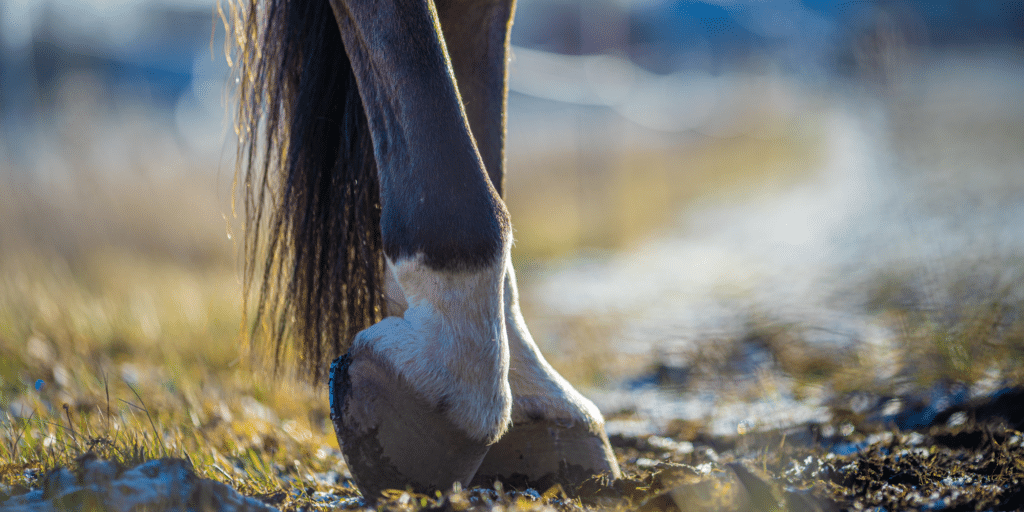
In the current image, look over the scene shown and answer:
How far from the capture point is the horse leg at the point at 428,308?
1323mm

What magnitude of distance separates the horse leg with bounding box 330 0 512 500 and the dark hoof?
20 centimetres

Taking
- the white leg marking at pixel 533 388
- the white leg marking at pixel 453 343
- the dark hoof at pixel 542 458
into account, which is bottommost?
the dark hoof at pixel 542 458

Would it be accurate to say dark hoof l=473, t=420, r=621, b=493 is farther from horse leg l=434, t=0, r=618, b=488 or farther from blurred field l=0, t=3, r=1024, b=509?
blurred field l=0, t=3, r=1024, b=509

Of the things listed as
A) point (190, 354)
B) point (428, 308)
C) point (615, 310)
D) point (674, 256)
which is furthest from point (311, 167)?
point (674, 256)

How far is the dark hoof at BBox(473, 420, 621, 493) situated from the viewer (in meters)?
1.63

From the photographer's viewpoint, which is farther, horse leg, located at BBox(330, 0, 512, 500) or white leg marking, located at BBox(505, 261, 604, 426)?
white leg marking, located at BBox(505, 261, 604, 426)

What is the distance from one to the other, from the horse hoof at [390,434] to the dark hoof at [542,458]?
0.78 feet

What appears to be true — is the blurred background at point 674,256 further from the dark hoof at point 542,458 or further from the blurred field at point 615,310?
the dark hoof at point 542,458

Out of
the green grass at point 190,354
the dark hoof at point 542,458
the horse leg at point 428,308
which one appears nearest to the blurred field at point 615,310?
the green grass at point 190,354

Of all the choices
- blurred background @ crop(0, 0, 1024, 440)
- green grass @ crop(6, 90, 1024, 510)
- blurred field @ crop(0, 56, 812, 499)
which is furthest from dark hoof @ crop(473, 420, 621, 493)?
blurred background @ crop(0, 0, 1024, 440)

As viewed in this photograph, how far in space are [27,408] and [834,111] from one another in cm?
2584

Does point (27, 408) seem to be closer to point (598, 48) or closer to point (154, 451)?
point (154, 451)

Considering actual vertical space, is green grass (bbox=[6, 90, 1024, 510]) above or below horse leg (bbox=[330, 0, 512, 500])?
below

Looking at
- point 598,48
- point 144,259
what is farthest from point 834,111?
point 144,259
